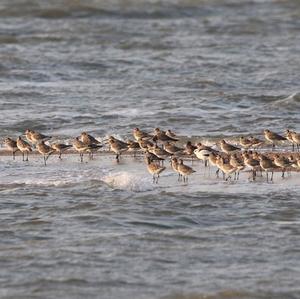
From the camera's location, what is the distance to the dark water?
10.0m

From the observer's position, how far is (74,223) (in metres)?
11.5

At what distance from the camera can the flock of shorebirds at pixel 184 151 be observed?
13.6 metres

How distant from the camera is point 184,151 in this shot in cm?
1492

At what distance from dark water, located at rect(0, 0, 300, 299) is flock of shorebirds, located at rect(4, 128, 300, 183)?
206mm

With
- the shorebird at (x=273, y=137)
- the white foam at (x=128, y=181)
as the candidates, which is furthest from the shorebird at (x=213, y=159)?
the shorebird at (x=273, y=137)

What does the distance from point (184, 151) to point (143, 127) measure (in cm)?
284

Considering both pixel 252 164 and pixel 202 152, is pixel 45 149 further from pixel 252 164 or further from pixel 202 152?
pixel 252 164

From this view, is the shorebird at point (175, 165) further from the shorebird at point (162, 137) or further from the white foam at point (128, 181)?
the shorebird at point (162, 137)

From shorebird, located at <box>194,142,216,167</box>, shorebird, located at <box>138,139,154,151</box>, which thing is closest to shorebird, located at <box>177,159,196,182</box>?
shorebird, located at <box>194,142,216,167</box>

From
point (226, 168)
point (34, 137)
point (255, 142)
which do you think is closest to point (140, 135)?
point (34, 137)

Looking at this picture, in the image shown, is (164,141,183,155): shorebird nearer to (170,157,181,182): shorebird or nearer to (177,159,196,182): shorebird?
(170,157,181,182): shorebird

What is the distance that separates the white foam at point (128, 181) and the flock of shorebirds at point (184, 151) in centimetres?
21

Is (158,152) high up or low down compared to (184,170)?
up

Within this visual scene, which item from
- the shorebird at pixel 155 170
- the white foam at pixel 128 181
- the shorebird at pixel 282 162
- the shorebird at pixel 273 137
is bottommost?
the white foam at pixel 128 181
